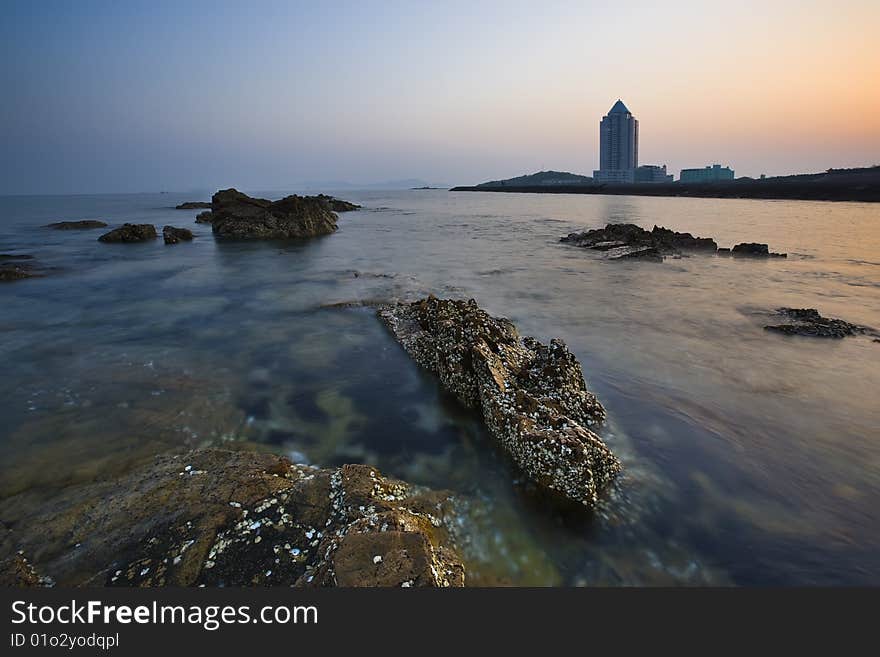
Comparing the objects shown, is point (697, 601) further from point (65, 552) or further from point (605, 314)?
point (605, 314)

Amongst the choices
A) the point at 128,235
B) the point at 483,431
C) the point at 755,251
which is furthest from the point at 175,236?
the point at 755,251

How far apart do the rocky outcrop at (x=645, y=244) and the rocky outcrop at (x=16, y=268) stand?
24.5 m

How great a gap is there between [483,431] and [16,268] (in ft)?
70.6

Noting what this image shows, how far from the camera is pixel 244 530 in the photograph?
3467mm

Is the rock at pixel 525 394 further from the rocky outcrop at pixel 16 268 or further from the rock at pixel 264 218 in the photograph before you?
the rock at pixel 264 218

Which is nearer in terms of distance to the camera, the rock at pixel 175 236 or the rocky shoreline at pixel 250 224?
the rock at pixel 175 236

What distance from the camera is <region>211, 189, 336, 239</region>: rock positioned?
95.2ft

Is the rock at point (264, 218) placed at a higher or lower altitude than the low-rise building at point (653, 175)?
lower

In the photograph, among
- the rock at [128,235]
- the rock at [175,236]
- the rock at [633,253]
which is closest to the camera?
the rock at [633,253]

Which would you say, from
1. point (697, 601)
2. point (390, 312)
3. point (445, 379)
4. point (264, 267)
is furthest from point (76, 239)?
point (697, 601)

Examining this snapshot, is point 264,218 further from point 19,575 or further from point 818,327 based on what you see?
point 818,327

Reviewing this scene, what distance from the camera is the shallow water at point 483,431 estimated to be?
389 centimetres

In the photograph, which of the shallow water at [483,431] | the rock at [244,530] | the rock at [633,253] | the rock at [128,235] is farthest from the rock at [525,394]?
the rock at [128,235]

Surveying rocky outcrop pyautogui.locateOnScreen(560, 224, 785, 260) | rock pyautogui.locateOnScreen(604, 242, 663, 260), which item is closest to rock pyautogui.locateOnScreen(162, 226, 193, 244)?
rocky outcrop pyautogui.locateOnScreen(560, 224, 785, 260)
